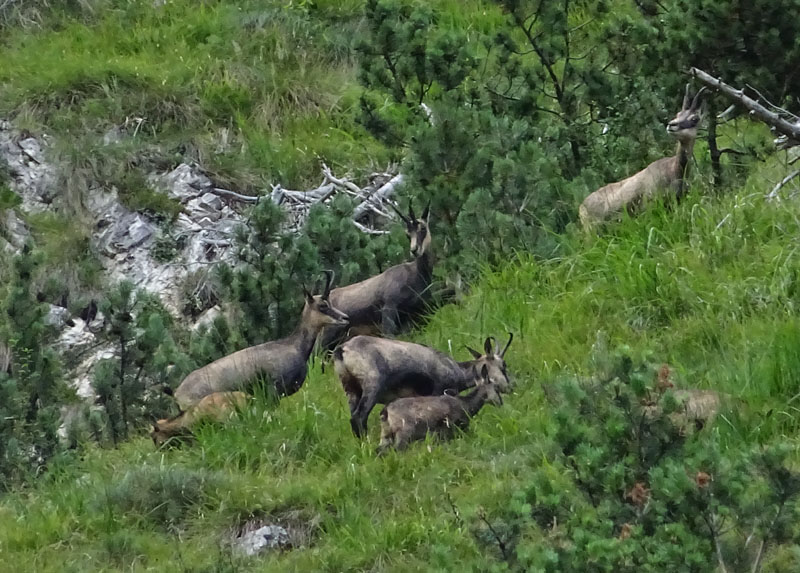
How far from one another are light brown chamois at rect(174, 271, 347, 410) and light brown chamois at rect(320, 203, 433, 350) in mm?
1242

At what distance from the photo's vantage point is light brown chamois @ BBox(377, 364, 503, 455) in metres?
6.75

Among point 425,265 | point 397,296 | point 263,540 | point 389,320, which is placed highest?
point 263,540

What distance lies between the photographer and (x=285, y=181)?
565 inches

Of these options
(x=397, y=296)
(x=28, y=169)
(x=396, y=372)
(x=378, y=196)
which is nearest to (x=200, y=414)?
(x=396, y=372)

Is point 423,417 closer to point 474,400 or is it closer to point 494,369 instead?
point 474,400

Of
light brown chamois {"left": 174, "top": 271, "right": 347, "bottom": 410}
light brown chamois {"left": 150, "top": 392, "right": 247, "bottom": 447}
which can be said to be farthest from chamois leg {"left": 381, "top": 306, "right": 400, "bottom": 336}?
light brown chamois {"left": 150, "top": 392, "right": 247, "bottom": 447}

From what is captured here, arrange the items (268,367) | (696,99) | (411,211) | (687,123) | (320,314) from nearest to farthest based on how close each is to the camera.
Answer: (268,367)
(320,314)
(687,123)
(696,99)
(411,211)

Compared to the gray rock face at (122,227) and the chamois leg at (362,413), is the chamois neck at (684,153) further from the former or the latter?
the gray rock face at (122,227)

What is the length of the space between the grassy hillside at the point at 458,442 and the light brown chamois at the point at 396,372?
7.3 inches

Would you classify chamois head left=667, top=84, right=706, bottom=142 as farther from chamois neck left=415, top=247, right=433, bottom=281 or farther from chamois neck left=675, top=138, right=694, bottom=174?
chamois neck left=415, top=247, right=433, bottom=281

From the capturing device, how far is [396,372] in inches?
287

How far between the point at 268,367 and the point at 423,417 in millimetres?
1507

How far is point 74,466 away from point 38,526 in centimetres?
114

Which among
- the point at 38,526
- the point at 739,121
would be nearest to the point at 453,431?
the point at 38,526
